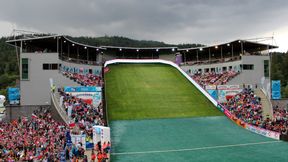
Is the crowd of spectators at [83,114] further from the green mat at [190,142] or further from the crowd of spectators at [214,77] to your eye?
the crowd of spectators at [214,77]

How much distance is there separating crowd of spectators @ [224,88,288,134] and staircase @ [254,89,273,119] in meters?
0.48

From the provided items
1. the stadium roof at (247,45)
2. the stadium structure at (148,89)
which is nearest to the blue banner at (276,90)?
the stadium structure at (148,89)

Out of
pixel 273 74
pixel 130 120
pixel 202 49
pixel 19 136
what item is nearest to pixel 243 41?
pixel 202 49

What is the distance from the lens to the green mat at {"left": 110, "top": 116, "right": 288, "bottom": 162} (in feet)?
69.1

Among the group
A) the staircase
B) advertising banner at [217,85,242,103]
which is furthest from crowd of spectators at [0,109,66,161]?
the staircase

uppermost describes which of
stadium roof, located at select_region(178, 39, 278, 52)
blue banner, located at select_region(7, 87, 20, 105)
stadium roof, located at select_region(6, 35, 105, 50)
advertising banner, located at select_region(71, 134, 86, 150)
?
stadium roof, located at select_region(178, 39, 278, 52)

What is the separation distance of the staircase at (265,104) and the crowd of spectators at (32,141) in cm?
2283

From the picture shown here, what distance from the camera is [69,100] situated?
31359 millimetres

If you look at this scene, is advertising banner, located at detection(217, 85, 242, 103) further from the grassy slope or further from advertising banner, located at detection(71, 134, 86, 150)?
advertising banner, located at detection(71, 134, 86, 150)

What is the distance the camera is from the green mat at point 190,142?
829 inches

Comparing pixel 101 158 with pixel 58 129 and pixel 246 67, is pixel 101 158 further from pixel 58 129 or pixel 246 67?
pixel 246 67

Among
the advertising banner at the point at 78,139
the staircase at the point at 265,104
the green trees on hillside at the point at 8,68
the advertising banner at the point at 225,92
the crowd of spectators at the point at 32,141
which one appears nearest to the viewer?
the crowd of spectators at the point at 32,141

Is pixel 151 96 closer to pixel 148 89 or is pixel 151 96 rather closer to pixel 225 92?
pixel 148 89

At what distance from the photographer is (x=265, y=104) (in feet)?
119
